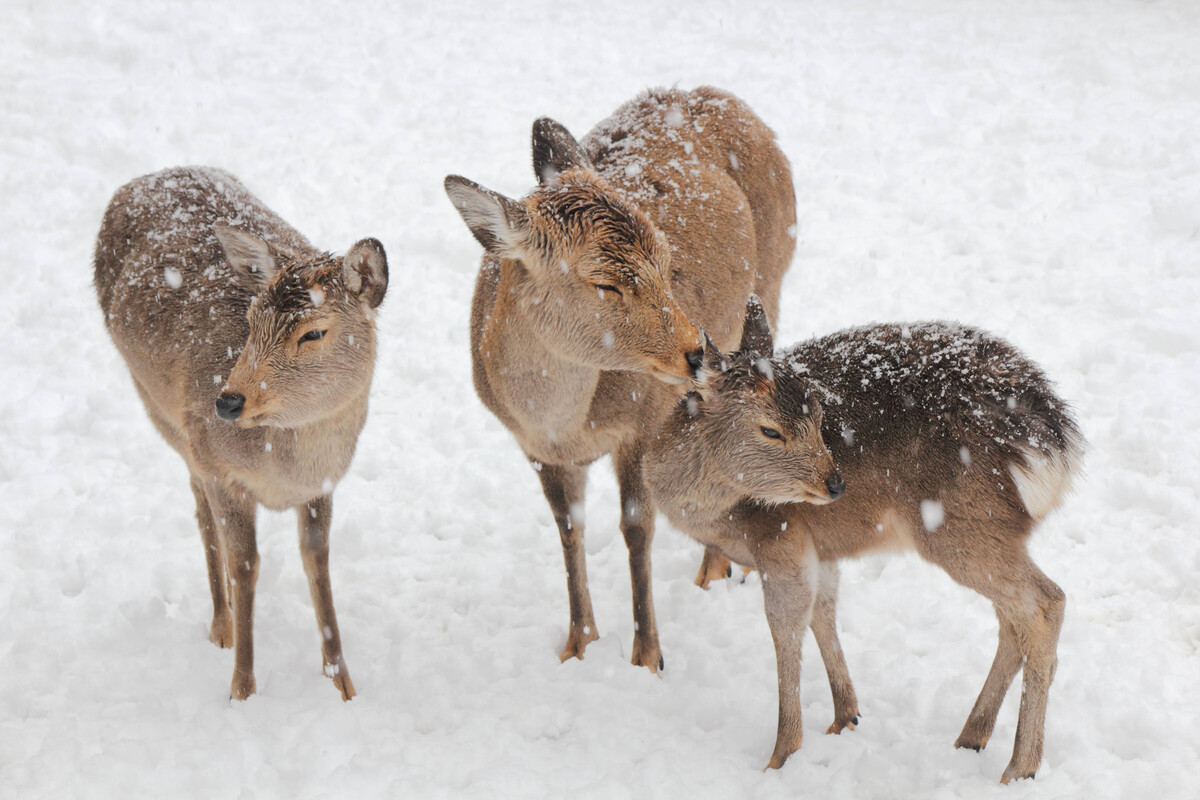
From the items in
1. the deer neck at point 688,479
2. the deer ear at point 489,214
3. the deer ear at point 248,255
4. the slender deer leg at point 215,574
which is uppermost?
the deer ear at point 489,214

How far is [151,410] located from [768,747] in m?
3.78

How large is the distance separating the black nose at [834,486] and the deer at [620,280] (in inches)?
29.9

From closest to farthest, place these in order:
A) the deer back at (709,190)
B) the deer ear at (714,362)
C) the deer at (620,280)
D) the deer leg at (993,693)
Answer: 1. the deer at (620,280)
2. the deer leg at (993,693)
3. the deer ear at (714,362)
4. the deer back at (709,190)

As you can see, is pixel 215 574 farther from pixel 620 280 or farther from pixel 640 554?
pixel 620 280

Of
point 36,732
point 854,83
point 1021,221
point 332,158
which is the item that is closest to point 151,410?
point 36,732

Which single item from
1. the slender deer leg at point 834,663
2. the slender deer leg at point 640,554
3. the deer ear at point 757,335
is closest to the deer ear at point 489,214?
the deer ear at point 757,335

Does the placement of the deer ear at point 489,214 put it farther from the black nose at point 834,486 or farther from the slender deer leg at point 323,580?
the black nose at point 834,486

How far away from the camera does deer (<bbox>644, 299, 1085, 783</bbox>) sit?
3.99 meters

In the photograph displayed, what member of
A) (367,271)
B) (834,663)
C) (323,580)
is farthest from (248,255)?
(834,663)

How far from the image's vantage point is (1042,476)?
3.94m

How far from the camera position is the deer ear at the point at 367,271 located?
4102mm

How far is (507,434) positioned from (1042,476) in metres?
4.10

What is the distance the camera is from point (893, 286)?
27.7ft

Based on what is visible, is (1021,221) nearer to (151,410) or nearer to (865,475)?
(865,475)
